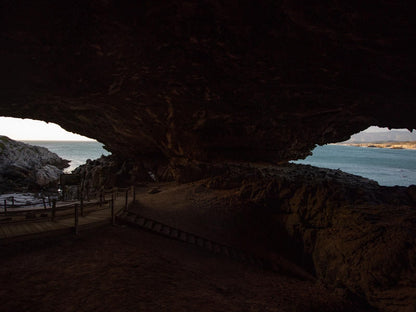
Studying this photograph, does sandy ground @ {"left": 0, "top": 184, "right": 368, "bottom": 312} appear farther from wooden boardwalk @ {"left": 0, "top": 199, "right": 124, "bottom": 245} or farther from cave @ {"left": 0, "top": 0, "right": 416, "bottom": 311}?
cave @ {"left": 0, "top": 0, "right": 416, "bottom": 311}

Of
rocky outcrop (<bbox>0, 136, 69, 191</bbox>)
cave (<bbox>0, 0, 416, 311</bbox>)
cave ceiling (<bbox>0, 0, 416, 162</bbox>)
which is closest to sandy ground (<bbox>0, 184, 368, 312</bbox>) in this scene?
cave (<bbox>0, 0, 416, 311</bbox>)

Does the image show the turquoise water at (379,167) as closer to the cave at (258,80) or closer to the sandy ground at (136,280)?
the cave at (258,80)

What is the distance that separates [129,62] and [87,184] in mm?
21510

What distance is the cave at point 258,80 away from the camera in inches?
271

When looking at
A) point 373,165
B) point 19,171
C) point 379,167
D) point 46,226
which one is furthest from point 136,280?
point 373,165

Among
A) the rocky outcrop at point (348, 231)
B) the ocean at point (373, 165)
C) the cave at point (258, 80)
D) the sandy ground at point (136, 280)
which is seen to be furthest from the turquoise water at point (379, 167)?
the sandy ground at point (136, 280)

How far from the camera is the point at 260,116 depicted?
17.0 m

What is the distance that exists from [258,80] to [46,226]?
11.4 meters

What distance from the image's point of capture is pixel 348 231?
8414 millimetres

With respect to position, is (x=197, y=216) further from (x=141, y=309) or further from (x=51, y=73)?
(x=51, y=73)

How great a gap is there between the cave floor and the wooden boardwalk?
0.81 feet

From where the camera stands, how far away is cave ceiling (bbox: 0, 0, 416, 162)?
7.13 meters

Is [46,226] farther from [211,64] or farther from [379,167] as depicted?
[379,167]

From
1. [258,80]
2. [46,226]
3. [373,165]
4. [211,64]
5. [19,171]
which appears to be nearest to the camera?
[46,226]
